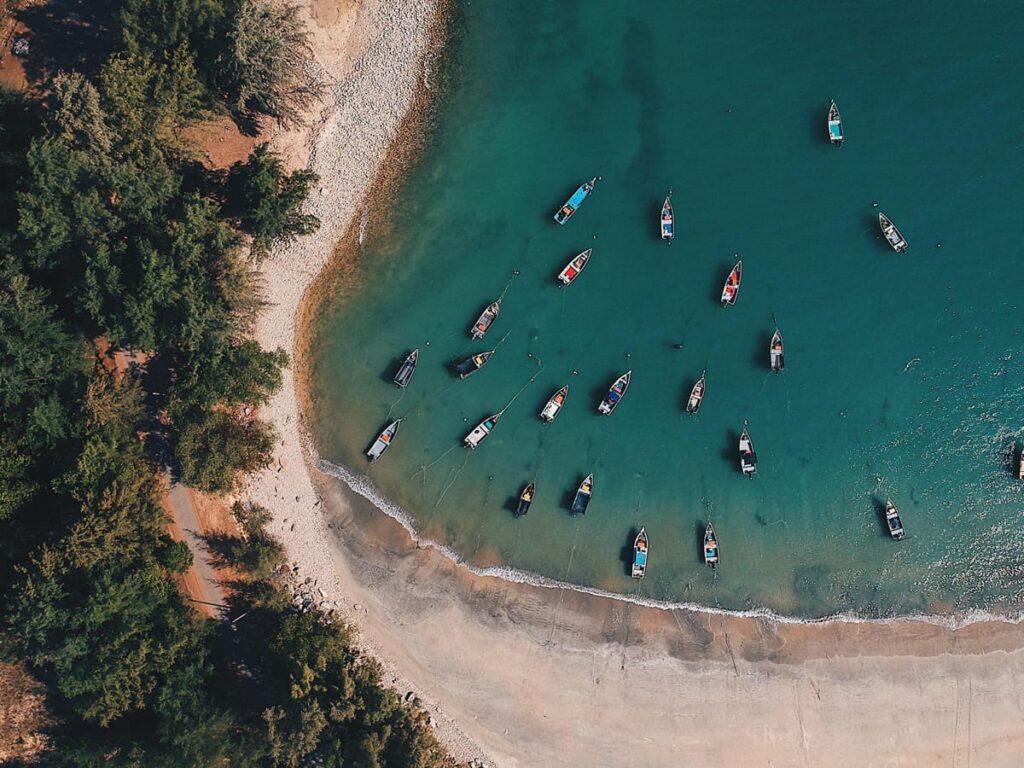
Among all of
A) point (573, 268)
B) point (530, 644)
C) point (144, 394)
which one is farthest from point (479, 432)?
point (144, 394)

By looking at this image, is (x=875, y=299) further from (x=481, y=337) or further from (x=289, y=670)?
(x=289, y=670)

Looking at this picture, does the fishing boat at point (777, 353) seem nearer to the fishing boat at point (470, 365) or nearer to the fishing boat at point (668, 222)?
the fishing boat at point (668, 222)

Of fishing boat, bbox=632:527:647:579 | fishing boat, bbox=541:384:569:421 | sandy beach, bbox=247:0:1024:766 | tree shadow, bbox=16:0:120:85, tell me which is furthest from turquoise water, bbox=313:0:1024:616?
tree shadow, bbox=16:0:120:85

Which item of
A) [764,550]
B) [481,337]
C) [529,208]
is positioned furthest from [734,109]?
[764,550]

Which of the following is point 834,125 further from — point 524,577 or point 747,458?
point 524,577

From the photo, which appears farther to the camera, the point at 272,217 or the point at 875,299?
the point at 875,299

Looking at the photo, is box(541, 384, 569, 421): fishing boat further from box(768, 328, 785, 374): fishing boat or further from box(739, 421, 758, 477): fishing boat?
box(768, 328, 785, 374): fishing boat
